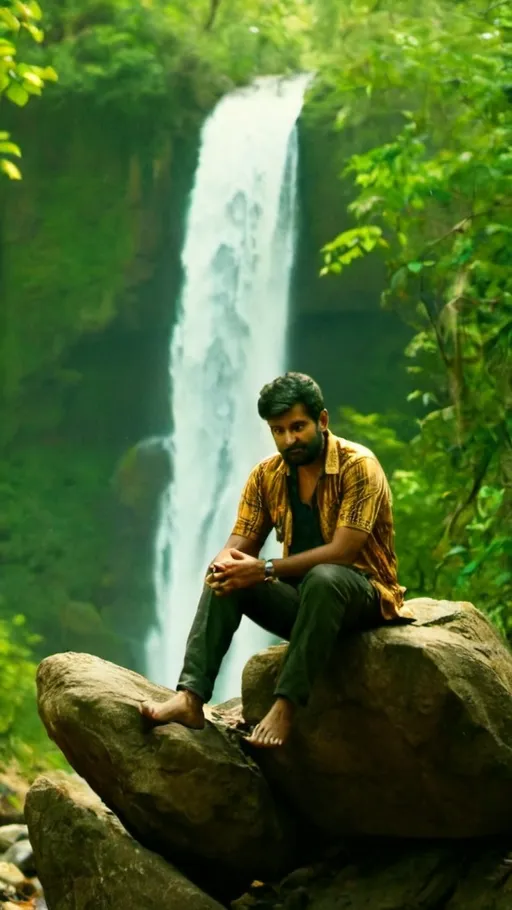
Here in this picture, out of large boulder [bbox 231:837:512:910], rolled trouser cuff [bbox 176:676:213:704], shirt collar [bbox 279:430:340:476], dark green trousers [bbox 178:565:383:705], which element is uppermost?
shirt collar [bbox 279:430:340:476]

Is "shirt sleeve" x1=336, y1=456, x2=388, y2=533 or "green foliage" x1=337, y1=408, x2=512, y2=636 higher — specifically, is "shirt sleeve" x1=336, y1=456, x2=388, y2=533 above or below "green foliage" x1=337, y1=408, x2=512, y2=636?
above

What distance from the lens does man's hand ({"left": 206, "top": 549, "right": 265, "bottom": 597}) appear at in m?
4.16

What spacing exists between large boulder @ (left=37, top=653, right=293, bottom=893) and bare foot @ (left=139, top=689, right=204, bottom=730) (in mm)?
78

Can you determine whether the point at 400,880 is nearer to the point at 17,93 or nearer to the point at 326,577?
the point at 326,577

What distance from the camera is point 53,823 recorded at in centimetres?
452

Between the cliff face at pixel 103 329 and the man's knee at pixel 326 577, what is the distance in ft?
35.6

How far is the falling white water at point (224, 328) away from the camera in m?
15.6

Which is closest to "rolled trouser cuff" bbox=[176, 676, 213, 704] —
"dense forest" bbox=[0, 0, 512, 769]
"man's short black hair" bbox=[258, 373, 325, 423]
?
"man's short black hair" bbox=[258, 373, 325, 423]

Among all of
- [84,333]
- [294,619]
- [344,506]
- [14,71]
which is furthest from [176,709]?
[84,333]

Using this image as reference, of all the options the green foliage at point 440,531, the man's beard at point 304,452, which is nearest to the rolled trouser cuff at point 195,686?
the man's beard at point 304,452

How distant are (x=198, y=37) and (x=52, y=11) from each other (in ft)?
6.95

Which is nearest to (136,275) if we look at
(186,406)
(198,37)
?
(186,406)

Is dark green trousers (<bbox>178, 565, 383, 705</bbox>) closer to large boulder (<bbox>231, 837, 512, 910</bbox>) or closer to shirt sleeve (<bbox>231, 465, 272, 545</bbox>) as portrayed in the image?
shirt sleeve (<bbox>231, 465, 272, 545</bbox>)

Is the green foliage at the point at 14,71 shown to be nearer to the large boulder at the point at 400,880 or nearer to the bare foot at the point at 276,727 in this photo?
the bare foot at the point at 276,727
